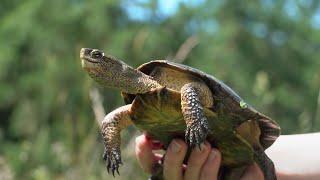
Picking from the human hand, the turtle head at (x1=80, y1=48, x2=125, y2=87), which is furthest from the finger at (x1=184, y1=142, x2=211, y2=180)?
the turtle head at (x1=80, y1=48, x2=125, y2=87)

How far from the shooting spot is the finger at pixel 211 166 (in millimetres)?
1683

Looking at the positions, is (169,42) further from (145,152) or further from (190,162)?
(190,162)

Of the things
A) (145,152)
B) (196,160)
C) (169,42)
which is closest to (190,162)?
(196,160)

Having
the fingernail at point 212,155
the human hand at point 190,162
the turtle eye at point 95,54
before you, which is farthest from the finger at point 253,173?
the turtle eye at point 95,54

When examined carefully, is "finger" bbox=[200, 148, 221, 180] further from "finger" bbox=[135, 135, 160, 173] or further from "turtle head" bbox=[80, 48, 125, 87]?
"turtle head" bbox=[80, 48, 125, 87]

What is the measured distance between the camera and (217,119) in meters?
1.59

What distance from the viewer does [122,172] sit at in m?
2.77

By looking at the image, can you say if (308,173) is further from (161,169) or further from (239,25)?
(239,25)

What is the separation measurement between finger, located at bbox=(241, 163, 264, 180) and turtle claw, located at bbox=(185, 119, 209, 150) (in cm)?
38

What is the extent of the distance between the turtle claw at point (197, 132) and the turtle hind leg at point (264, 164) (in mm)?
381

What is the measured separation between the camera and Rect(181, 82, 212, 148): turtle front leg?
4.68ft

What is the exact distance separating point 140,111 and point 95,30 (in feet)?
14.4

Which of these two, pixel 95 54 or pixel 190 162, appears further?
pixel 190 162

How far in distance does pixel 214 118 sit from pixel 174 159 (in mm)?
164
